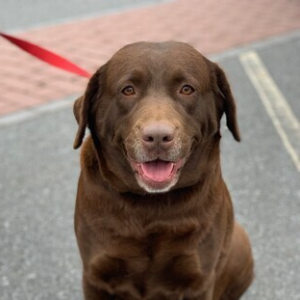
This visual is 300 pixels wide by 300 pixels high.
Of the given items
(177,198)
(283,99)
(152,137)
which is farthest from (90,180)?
(283,99)

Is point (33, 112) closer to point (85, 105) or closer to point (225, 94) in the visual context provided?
point (85, 105)

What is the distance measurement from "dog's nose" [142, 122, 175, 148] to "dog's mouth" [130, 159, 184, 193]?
0.51 feet

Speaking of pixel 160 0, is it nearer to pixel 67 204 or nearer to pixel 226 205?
pixel 67 204

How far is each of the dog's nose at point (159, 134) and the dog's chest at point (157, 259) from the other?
486mm

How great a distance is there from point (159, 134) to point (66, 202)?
2.01 metres

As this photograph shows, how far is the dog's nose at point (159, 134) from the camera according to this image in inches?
86.0

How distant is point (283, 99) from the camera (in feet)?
18.5

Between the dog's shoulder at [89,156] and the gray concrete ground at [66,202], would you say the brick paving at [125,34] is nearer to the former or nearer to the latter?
the gray concrete ground at [66,202]

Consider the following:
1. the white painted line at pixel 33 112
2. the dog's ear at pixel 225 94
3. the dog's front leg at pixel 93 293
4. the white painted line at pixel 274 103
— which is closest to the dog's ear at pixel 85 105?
the dog's ear at pixel 225 94

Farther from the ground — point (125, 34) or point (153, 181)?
point (153, 181)

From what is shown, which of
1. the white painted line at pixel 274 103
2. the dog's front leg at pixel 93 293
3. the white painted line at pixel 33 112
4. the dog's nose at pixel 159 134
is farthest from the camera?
the white painted line at pixel 33 112

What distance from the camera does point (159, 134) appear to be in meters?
2.19

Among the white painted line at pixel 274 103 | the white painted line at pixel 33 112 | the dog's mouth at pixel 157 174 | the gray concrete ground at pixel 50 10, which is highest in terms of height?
the dog's mouth at pixel 157 174

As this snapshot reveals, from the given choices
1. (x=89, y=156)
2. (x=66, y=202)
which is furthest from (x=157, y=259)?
A: (x=66, y=202)
